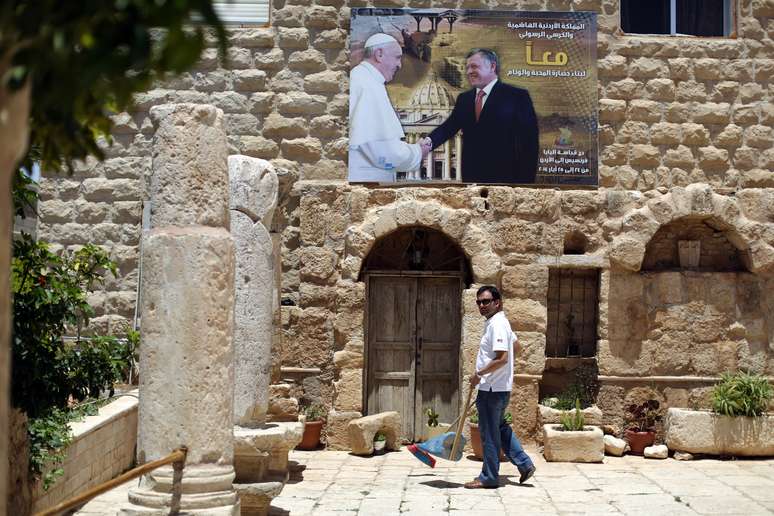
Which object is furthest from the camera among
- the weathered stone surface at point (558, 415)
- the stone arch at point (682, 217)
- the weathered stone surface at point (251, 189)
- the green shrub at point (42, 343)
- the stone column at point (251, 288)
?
the stone arch at point (682, 217)

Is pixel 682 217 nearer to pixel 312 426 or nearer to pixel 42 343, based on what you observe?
pixel 312 426

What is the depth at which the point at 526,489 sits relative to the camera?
8.23m

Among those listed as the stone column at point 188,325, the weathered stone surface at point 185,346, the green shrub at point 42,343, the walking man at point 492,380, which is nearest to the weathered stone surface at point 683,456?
the walking man at point 492,380

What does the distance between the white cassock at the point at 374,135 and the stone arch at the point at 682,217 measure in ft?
7.81

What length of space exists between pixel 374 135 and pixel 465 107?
103cm

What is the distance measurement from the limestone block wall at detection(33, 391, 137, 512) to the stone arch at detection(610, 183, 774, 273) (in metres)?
5.28

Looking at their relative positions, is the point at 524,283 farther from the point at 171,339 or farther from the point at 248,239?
the point at 171,339

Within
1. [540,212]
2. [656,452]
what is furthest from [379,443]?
[540,212]

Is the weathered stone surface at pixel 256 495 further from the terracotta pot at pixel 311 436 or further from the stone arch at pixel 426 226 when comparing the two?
the stone arch at pixel 426 226

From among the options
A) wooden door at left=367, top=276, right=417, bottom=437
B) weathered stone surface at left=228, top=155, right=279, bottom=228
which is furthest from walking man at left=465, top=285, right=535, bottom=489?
wooden door at left=367, top=276, right=417, bottom=437

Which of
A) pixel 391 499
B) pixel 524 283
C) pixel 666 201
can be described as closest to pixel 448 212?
pixel 524 283

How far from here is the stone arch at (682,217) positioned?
35.0 feet

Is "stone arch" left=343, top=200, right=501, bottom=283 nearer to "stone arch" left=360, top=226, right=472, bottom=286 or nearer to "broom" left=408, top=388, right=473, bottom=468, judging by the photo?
"stone arch" left=360, top=226, right=472, bottom=286

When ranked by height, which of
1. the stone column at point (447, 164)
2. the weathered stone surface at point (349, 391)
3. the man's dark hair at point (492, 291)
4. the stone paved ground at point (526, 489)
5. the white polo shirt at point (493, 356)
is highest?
the stone column at point (447, 164)
